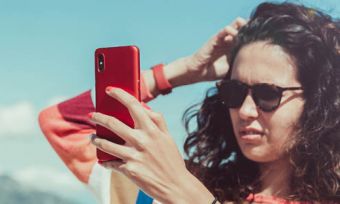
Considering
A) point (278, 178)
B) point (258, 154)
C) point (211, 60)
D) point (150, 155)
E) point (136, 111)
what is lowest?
point (278, 178)

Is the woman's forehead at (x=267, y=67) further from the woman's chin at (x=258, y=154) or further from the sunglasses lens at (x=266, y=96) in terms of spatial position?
the woman's chin at (x=258, y=154)

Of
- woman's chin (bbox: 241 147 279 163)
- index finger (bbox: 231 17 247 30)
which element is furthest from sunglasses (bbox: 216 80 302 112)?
index finger (bbox: 231 17 247 30)

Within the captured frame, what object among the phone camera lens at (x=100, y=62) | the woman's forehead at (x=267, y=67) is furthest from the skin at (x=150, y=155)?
the woman's forehead at (x=267, y=67)

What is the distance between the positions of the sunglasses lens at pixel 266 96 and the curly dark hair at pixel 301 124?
0.11m

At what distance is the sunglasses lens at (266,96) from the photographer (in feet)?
7.38

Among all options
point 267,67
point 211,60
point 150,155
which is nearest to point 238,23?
point 211,60

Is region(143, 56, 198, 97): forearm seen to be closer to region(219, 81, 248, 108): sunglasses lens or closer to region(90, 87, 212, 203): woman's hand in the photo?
region(219, 81, 248, 108): sunglasses lens

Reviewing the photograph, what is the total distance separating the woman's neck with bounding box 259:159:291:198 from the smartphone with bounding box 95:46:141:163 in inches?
29.9

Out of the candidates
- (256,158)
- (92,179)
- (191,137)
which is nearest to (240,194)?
(256,158)

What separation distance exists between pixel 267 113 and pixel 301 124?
0.13m

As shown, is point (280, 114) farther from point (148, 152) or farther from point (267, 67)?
point (148, 152)

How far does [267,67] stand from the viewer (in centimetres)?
230

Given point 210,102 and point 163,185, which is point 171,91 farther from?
point 163,185

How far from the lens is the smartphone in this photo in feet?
5.66
